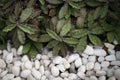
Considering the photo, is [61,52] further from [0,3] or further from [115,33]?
[0,3]

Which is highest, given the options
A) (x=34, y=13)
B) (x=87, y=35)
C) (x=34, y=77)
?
(x=34, y=13)

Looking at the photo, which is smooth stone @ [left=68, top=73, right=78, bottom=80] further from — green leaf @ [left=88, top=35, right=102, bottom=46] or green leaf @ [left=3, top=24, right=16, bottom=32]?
green leaf @ [left=3, top=24, right=16, bottom=32]

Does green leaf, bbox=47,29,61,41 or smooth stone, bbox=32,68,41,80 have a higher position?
green leaf, bbox=47,29,61,41

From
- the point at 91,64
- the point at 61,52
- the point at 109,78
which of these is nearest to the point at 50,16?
the point at 61,52

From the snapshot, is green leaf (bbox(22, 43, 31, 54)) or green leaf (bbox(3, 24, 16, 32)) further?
green leaf (bbox(22, 43, 31, 54))

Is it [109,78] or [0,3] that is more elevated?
[0,3]

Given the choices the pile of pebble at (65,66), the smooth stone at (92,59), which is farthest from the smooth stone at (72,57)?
the smooth stone at (92,59)

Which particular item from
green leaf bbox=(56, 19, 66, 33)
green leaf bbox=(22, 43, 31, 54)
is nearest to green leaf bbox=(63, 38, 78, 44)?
green leaf bbox=(56, 19, 66, 33)

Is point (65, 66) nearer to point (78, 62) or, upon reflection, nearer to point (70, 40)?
point (78, 62)
